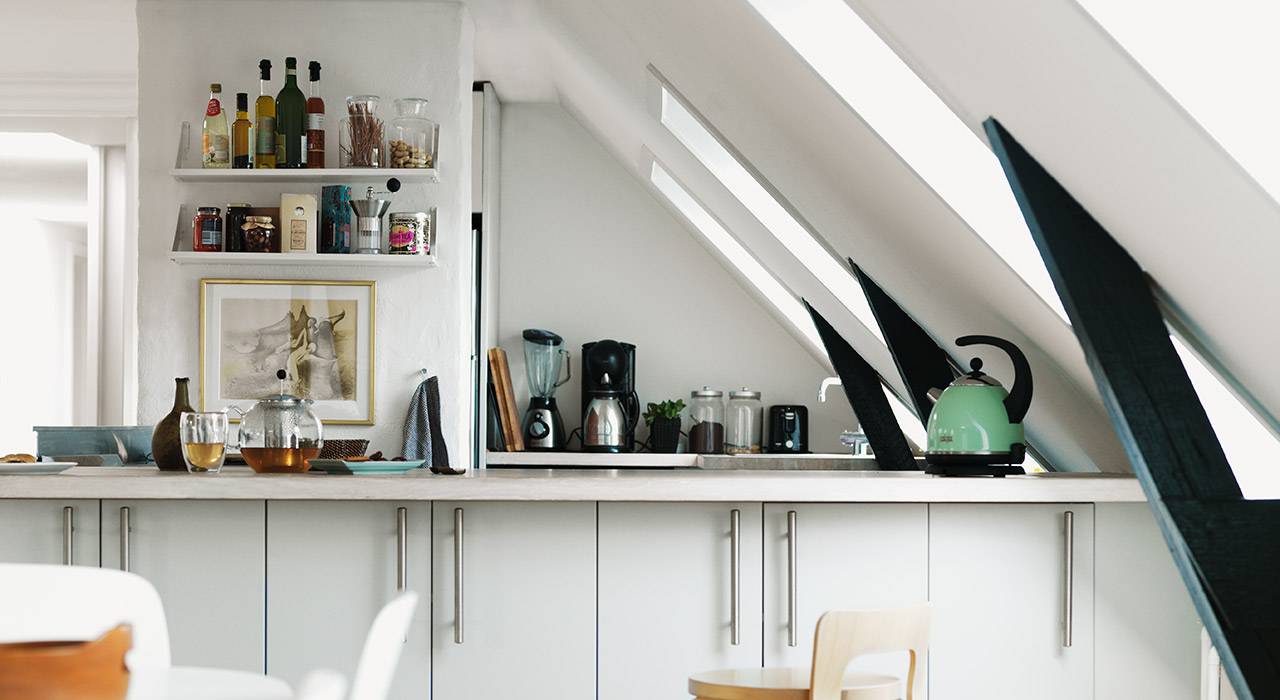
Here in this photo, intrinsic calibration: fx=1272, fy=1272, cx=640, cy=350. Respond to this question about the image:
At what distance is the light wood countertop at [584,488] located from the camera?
2.48 metres

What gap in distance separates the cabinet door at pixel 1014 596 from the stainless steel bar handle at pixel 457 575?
3.13ft

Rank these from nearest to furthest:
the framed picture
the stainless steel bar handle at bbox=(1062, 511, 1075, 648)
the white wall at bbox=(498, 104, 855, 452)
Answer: the stainless steel bar handle at bbox=(1062, 511, 1075, 648) < the framed picture < the white wall at bbox=(498, 104, 855, 452)

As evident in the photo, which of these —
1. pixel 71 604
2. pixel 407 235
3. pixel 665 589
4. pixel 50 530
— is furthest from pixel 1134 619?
pixel 407 235

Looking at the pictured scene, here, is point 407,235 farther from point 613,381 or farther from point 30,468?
point 613,381

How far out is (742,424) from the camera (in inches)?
247

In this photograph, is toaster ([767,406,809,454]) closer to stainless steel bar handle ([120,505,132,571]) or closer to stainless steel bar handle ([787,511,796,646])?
stainless steel bar handle ([787,511,796,646])

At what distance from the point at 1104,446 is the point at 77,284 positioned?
10393 mm

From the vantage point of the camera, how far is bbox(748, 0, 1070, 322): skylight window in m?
2.47

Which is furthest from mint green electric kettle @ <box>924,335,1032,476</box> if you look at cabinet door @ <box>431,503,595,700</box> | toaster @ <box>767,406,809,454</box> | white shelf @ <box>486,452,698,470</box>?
toaster @ <box>767,406,809,454</box>

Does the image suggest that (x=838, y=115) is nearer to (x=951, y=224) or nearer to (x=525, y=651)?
(x=951, y=224)

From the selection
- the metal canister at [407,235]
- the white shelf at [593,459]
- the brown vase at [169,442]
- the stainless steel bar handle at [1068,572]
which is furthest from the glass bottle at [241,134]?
the stainless steel bar handle at [1068,572]

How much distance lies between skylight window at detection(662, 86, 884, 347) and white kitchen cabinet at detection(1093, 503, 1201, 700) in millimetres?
1602

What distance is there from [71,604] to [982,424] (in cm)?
195

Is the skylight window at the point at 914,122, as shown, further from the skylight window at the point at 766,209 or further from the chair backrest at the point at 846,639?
the skylight window at the point at 766,209
